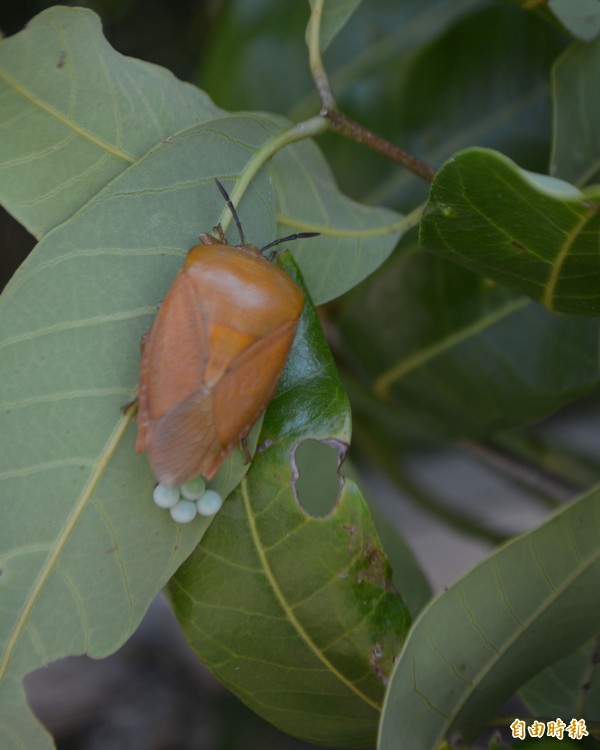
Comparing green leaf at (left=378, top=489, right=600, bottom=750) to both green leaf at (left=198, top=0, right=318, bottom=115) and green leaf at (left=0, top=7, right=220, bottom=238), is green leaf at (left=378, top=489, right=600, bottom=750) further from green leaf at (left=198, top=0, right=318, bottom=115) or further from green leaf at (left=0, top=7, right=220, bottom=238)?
green leaf at (left=198, top=0, right=318, bottom=115)

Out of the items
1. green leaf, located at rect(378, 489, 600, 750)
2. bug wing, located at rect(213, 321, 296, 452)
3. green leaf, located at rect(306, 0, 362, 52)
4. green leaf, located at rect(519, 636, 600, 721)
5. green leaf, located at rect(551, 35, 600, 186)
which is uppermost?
green leaf, located at rect(306, 0, 362, 52)

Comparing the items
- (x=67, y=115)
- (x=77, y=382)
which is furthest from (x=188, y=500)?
(x=67, y=115)

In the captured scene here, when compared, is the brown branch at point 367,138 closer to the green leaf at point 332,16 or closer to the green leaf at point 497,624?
the green leaf at point 332,16

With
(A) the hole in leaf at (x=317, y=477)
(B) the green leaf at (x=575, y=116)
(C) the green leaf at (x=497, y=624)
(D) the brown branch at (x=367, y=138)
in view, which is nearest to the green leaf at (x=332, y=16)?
(D) the brown branch at (x=367, y=138)

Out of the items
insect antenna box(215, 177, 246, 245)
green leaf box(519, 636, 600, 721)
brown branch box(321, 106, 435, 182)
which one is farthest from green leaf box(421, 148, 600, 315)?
green leaf box(519, 636, 600, 721)

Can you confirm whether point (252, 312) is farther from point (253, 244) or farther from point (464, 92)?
point (464, 92)

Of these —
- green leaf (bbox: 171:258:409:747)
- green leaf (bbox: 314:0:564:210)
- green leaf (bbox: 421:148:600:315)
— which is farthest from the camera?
green leaf (bbox: 314:0:564:210)
